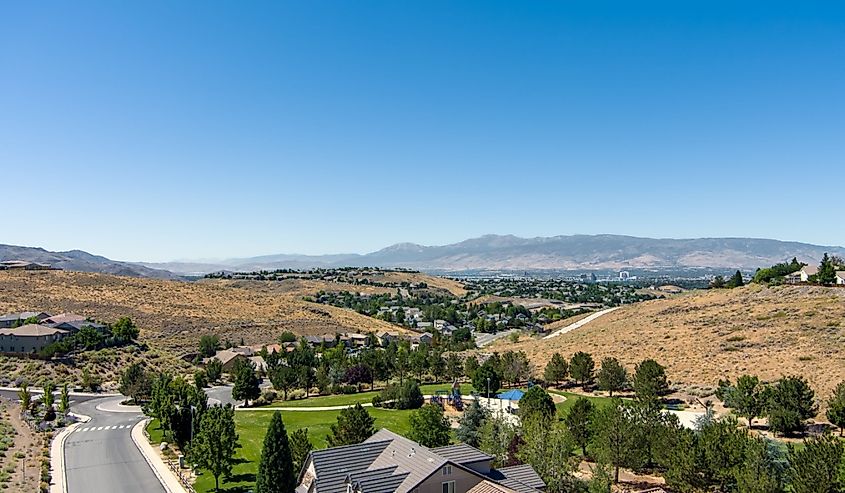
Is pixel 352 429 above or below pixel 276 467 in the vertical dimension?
below

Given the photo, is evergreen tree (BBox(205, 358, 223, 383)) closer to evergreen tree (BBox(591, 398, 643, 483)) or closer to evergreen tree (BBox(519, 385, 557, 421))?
evergreen tree (BBox(519, 385, 557, 421))

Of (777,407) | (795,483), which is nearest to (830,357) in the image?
(777,407)

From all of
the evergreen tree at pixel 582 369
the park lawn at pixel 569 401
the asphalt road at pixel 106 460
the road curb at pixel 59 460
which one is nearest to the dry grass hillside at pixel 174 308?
the asphalt road at pixel 106 460

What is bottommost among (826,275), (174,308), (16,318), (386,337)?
(386,337)

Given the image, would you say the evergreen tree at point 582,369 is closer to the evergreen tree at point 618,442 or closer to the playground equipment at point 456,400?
the playground equipment at point 456,400

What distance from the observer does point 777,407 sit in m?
46.0

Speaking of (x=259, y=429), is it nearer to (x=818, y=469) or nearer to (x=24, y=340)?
(x=818, y=469)

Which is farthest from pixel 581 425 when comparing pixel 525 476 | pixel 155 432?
pixel 155 432

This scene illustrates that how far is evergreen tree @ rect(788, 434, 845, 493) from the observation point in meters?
27.6

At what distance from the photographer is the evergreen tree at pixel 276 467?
1286 inches

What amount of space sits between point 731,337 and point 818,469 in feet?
159

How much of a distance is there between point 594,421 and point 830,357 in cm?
3423

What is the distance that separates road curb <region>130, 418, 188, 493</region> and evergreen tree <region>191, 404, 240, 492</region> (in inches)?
77.9

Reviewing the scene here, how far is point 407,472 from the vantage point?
1176 inches
